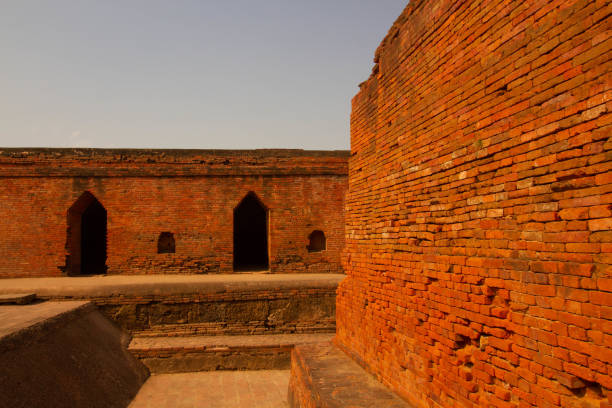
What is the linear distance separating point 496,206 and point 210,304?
290 inches

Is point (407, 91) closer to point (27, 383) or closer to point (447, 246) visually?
point (447, 246)

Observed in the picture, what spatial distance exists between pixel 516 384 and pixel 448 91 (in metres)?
2.15

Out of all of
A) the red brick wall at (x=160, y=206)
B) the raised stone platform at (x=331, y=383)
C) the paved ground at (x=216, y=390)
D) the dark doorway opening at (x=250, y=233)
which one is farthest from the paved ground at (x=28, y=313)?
the dark doorway opening at (x=250, y=233)

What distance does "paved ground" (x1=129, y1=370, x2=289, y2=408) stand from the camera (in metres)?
6.66

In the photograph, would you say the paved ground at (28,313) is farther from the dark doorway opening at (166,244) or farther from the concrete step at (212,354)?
the dark doorway opening at (166,244)

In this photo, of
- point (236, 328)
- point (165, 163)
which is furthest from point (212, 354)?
point (165, 163)

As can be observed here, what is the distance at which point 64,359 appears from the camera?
6.25 m

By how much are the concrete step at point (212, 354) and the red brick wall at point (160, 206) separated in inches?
161

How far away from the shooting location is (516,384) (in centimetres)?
264

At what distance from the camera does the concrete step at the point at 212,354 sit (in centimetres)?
813

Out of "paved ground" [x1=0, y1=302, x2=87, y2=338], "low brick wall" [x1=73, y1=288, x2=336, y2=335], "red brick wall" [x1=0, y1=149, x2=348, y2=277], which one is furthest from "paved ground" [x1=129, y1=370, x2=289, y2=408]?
"red brick wall" [x1=0, y1=149, x2=348, y2=277]

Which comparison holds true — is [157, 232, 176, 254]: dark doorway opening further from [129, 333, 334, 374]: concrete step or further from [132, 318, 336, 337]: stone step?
[129, 333, 334, 374]: concrete step

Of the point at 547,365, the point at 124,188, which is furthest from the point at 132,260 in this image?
the point at 547,365

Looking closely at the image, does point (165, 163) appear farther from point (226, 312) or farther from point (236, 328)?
point (236, 328)
